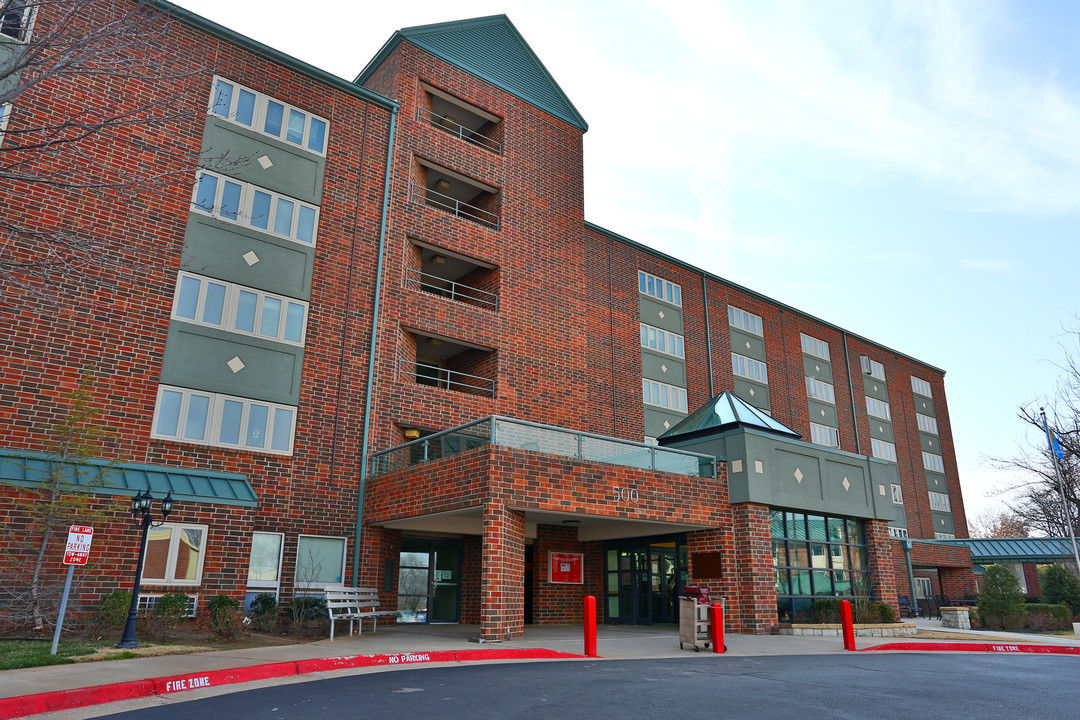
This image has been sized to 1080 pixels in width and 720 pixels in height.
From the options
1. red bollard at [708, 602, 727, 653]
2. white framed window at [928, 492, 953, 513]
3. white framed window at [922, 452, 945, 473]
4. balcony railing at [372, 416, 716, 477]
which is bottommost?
red bollard at [708, 602, 727, 653]

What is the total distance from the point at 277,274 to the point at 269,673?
40.6 feet

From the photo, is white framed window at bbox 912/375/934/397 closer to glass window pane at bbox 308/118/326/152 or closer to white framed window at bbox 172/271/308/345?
glass window pane at bbox 308/118/326/152

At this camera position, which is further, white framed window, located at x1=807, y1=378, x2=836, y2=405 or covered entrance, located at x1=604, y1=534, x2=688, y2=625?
white framed window, located at x1=807, y1=378, x2=836, y2=405

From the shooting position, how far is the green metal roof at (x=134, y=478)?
1444 cm

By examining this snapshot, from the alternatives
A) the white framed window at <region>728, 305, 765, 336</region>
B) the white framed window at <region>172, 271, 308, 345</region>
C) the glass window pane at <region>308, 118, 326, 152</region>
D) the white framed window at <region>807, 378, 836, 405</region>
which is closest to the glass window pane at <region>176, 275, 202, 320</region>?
the white framed window at <region>172, 271, 308, 345</region>

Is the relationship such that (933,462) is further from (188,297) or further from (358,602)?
(188,297)

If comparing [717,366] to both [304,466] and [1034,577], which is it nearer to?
[304,466]

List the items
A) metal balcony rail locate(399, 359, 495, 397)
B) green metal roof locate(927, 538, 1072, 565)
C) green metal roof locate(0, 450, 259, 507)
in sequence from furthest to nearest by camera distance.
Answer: green metal roof locate(927, 538, 1072, 565) → metal balcony rail locate(399, 359, 495, 397) → green metal roof locate(0, 450, 259, 507)

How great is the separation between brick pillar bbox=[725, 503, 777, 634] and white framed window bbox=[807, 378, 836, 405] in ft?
74.3

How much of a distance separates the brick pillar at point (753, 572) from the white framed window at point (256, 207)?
14.9 meters

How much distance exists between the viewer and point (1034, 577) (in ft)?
157

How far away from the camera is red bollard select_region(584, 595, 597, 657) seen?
520 inches

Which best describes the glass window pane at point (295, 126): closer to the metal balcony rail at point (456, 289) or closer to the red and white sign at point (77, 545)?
the metal balcony rail at point (456, 289)

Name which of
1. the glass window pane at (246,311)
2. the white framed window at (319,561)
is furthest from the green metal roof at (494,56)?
the white framed window at (319,561)
